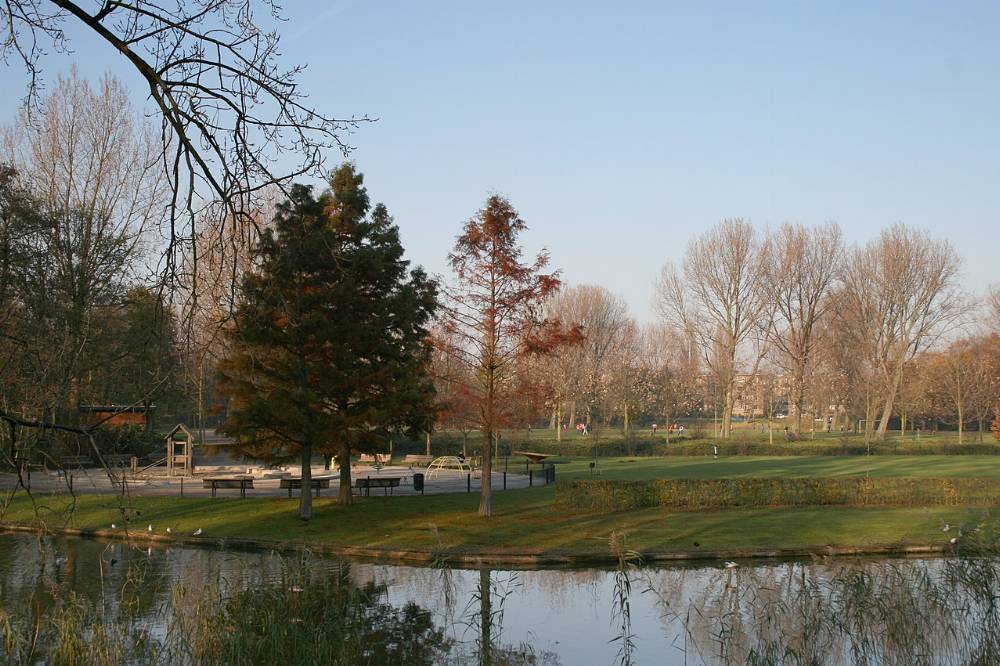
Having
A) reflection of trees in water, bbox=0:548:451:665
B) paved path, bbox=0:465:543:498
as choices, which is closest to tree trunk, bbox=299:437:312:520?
paved path, bbox=0:465:543:498

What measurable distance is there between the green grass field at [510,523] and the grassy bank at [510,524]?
0.03 metres

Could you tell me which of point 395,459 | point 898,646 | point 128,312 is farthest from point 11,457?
point 395,459

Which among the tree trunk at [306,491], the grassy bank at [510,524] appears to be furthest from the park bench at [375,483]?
the tree trunk at [306,491]


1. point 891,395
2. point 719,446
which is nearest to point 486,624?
point 719,446

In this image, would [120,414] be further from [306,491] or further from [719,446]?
[719,446]

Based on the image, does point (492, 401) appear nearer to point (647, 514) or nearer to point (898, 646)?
point (647, 514)

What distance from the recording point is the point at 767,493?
28.2 meters

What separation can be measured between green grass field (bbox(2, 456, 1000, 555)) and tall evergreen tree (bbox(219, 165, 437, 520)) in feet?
5.32

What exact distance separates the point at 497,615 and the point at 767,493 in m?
15.7

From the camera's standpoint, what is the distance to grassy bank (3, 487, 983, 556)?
21.0 meters

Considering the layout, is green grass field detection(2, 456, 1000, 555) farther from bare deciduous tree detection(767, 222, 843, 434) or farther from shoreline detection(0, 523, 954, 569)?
bare deciduous tree detection(767, 222, 843, 434)

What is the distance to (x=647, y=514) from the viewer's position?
25.9 meters

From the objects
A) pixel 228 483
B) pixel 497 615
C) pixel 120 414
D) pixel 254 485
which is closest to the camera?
pixel 120 414

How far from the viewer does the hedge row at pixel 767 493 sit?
27152 mm
